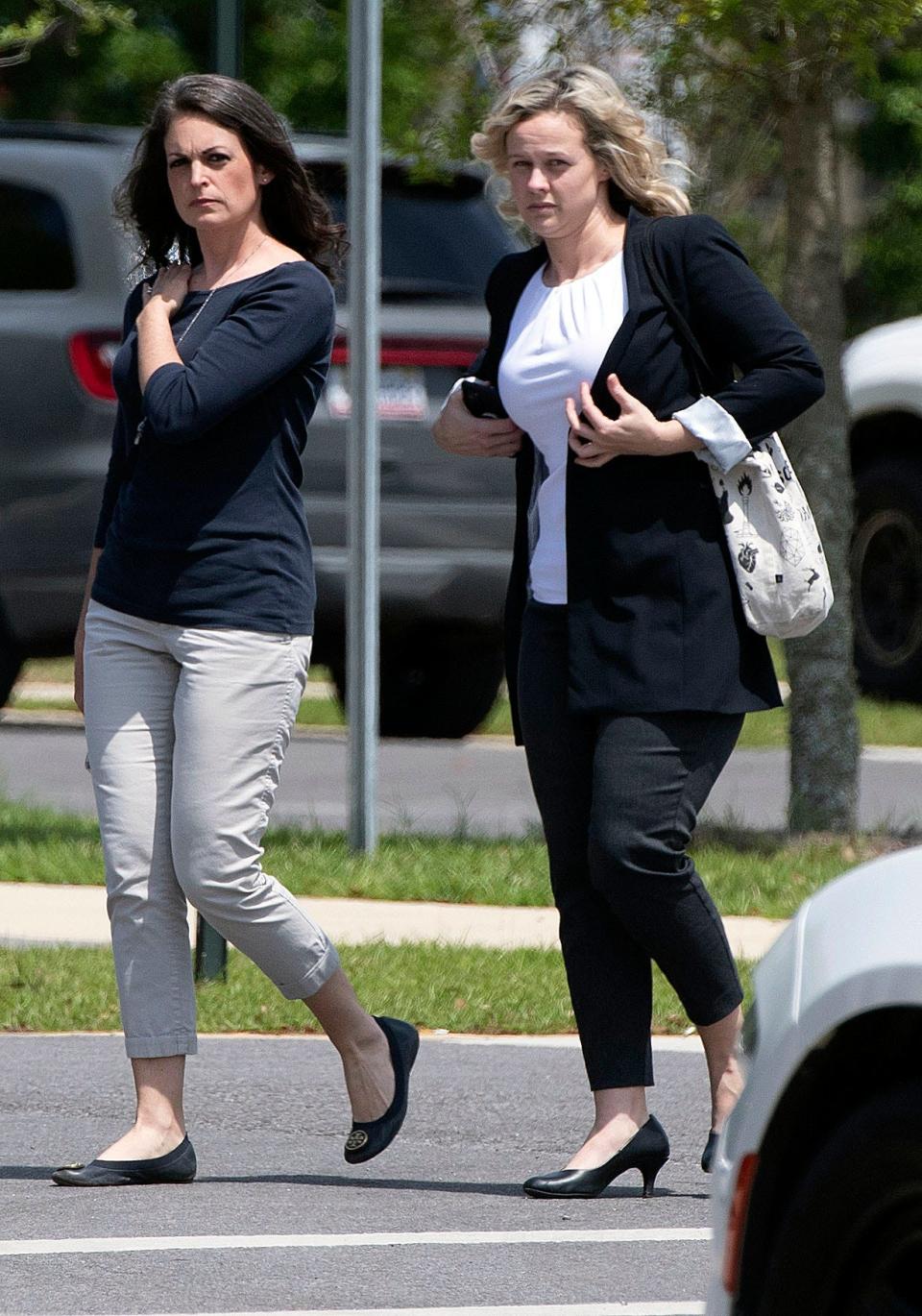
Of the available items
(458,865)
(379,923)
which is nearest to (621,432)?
(379,923)

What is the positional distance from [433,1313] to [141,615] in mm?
1377

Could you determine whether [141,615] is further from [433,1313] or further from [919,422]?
[919,422]

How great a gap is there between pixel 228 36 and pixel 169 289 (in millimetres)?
2034

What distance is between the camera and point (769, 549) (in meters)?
4.64

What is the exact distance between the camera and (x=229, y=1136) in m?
5.46

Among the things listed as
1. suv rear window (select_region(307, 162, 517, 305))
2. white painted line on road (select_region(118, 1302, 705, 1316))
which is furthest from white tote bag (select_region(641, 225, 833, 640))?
suv rear window (select_region(307, 162, 517, 305))

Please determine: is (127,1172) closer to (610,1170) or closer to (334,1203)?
(334,1203)

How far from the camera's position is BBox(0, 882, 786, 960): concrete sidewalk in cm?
735

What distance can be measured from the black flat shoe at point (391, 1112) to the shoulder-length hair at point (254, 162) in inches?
57.0

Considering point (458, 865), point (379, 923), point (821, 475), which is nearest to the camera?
point (379, 923)

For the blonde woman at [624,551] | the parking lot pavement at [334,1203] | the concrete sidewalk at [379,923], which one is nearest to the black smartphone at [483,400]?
the blonde woman at [624,551]

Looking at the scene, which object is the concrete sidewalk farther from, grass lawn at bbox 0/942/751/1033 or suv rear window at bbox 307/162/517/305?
suv rear window at bbox 307/162/517/305

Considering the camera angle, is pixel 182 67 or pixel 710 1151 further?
pixel 182 67

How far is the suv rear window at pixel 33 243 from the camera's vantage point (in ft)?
34.5
